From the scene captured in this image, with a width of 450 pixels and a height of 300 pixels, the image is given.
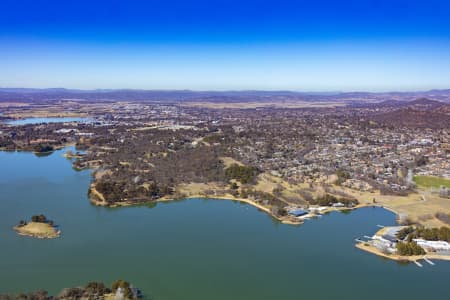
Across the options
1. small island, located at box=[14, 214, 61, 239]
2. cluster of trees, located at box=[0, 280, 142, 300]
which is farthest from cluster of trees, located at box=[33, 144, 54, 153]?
cluster of trees, located at box=[0, 280, 142, 300]

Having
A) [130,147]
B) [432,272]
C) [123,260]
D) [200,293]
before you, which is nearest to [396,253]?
[432,272]

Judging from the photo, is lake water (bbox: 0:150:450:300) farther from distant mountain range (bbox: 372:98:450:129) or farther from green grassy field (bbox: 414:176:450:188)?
distant mountain range (bbox: 372:98:450:129)

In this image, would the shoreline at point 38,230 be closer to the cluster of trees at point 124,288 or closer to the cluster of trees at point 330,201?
the cluster of trees at point 124,288

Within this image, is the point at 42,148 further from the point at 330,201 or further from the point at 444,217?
the point at 444,217

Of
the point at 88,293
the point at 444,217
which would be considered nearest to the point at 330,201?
the point at 444,217

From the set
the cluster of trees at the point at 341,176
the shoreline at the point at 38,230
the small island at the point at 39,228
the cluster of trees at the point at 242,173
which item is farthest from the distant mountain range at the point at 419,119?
the shoreline at the point at 38,230

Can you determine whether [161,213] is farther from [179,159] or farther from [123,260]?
[179,159]
